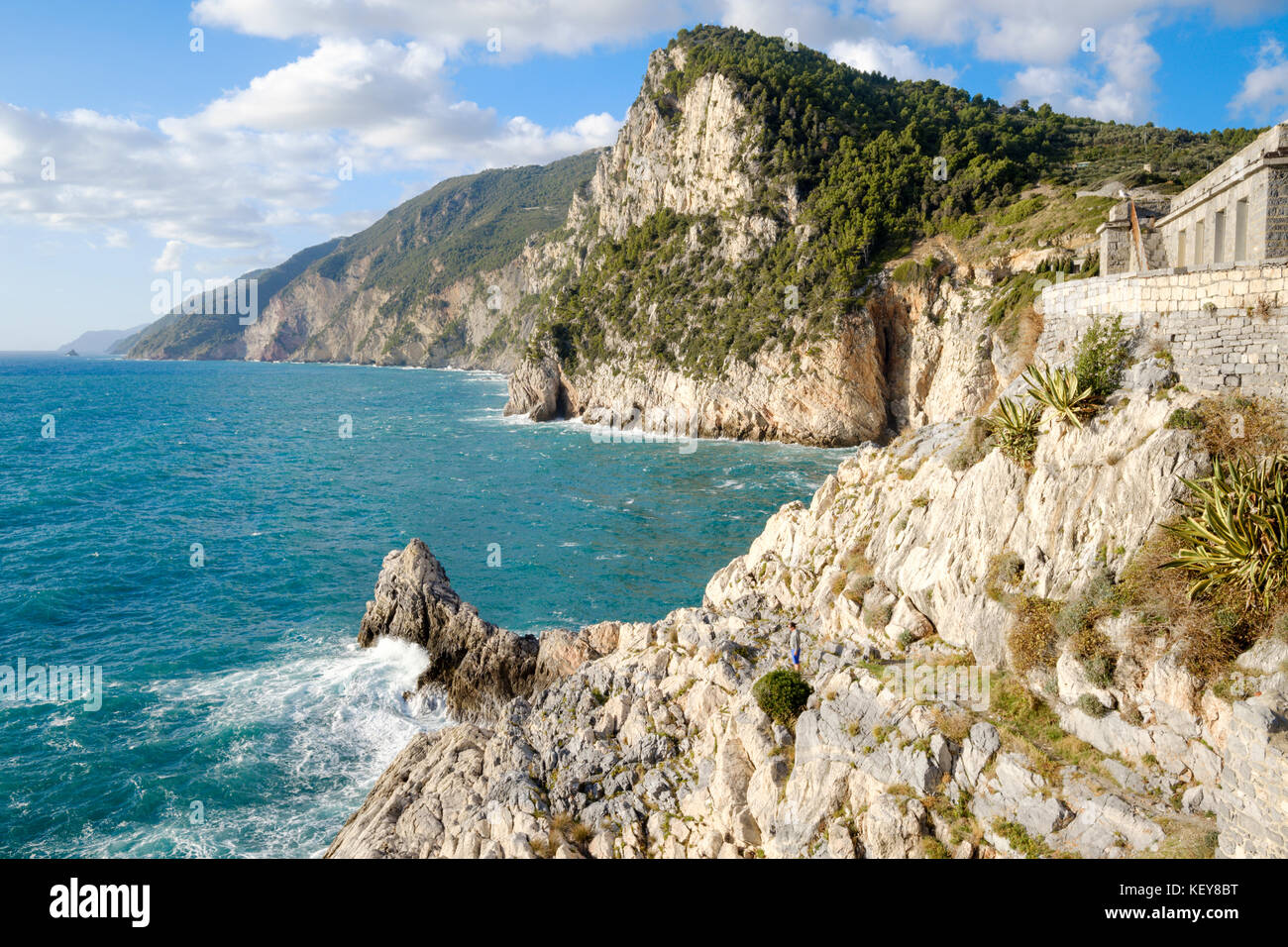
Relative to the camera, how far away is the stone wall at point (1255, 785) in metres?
7.36

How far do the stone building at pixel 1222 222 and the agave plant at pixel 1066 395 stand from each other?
2.61m

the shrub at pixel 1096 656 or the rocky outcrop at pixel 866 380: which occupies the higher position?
the rocky outcrop at pixel 866 380

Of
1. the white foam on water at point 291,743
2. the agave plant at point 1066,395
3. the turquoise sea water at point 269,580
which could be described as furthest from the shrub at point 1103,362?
the white foam on water at point 291,743

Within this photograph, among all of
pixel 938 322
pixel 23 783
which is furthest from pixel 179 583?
pixel 938 322

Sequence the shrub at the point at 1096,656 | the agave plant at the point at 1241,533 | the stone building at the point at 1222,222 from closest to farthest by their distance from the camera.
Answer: the agave plant at the point at 1241,533 < the shrub at the point at 1096,656 < the stone building at the point at 1222,222

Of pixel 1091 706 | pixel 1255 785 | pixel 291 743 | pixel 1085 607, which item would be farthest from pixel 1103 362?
pixel 291 743

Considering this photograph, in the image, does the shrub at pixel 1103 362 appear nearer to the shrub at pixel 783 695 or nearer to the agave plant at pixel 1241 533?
the agave plant at pixel 1241 533

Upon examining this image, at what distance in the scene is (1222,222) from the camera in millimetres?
13344

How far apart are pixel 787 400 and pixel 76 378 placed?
506ft

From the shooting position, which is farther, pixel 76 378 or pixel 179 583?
pixel 76 378

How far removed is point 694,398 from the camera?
64562 millimetres

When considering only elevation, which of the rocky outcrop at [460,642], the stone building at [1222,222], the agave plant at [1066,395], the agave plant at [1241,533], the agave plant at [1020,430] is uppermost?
the stone building at [1222,222]

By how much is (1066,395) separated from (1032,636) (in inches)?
169
